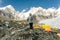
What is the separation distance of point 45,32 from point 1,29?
11.7 feet

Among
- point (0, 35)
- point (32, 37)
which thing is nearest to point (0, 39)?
point (0, 35)

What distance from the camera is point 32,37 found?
1442 centimetres

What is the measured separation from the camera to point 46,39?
14242mm

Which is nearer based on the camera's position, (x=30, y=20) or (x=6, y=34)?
(x=6, y=34)

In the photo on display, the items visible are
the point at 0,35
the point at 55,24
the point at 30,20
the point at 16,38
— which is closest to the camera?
the point at 16,38

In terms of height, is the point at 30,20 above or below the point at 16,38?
above

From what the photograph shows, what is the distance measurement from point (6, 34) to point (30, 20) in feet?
8.48

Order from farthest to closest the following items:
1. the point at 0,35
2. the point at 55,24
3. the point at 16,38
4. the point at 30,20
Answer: the point at 55,24 < the point at 30,20 < the point at 0,35 < the point at 16,38

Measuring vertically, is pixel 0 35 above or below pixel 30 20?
below

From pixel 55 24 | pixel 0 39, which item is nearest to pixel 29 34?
pixel 0 39

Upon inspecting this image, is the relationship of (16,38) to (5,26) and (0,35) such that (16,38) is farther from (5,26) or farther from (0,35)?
(5,26)

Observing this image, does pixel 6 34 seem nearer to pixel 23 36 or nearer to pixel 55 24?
pixel 23 36

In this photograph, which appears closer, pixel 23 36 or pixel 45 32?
pixel 23 36

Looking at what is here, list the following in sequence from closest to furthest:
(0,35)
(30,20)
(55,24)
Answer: (0,35)
(30,20)
(55,24)
